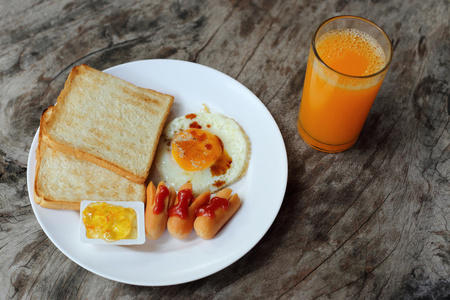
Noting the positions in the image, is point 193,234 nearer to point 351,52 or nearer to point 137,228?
point 137,228

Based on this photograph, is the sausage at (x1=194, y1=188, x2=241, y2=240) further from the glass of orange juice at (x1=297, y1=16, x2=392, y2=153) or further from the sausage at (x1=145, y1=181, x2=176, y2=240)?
the glass of orange juice at (x1=297, y1=16, x2=392, y2=153)

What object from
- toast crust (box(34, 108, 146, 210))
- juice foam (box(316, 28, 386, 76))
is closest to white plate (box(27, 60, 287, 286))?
toast crust (box(34, 108, 146, 210))

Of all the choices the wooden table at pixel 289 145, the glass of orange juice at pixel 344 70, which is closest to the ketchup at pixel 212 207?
the wooden table at pixel 289 145

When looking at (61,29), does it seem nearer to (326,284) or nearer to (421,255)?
(326,284)

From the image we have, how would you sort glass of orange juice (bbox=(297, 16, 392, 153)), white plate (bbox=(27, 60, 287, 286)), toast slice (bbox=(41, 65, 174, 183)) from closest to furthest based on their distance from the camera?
white plate (bbox=(27, 60, 287, 286)), glass of orange juice (bbox=(297, 16, 392, 153)), toast slice (bbox=(41, 65, 174, 183))

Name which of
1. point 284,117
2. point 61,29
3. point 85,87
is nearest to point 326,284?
point 284,117

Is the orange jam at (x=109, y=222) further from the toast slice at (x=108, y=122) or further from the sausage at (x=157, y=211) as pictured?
the toast slice at (x=108, y=122)
